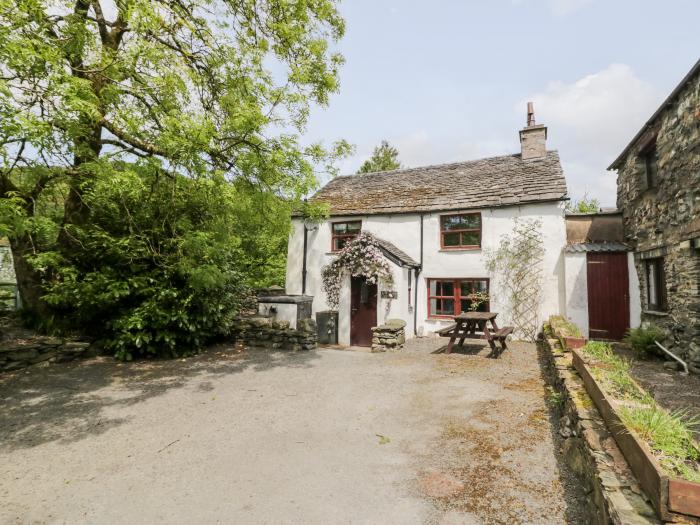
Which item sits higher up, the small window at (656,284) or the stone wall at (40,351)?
the small window at (656,284)

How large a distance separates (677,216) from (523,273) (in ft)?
14.3

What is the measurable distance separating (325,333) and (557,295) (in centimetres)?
788

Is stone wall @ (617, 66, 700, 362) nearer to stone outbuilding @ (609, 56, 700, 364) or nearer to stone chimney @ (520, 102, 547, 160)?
stone outbuilding @ (609, 56, 700, 364)

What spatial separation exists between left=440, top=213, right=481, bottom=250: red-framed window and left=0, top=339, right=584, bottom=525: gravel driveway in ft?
19.7

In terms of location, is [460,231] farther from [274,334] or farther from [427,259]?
[274,334]

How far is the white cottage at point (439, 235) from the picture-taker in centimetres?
1160

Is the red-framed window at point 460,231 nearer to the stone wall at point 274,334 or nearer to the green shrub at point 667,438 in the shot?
the stone wall at point 274,334

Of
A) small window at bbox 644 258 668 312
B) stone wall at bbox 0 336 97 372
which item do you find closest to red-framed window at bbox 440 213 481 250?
small window at bbox 644 258 668 312

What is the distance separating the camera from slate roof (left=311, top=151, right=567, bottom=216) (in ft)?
39.5

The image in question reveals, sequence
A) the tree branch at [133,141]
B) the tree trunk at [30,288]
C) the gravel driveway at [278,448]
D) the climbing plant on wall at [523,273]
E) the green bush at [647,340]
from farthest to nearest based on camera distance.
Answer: the climbing plant on wall at [523,273], the tree trunk at [30,288], the green bush at [647,340], the tree branch at [133,141], the gravel driveway at [278,448]

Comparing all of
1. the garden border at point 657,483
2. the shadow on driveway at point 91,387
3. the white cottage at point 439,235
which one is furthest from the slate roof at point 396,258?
the garden border at point 657,483

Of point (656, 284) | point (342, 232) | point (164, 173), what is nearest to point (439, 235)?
point (342, 232)

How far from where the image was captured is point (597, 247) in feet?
35.6

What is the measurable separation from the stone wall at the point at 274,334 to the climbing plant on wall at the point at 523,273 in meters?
6.73
